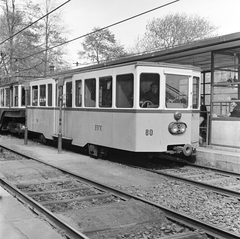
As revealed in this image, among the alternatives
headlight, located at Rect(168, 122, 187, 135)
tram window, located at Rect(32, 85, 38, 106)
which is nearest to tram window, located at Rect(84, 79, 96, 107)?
headlight, located at Rect(168, 122, 187, 135)

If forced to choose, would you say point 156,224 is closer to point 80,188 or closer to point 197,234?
point 197,234

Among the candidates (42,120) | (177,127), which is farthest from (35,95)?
(177,127)

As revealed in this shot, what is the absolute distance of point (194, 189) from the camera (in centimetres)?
669

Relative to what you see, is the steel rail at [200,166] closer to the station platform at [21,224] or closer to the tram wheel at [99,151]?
the tram wheel at [99,151]

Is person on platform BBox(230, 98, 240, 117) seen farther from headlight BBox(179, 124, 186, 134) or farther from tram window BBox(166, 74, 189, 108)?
headlight BBox(179, 124, 186, 134)

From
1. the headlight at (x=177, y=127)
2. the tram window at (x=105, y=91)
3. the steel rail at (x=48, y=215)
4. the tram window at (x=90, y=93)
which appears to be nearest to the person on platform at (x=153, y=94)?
the headlight at (x=177, y=127)

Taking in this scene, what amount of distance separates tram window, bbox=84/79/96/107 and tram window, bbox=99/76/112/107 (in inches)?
13.0

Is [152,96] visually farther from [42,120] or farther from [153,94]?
[42,120]

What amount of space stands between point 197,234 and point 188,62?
9.64 meters

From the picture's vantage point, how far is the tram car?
846cm

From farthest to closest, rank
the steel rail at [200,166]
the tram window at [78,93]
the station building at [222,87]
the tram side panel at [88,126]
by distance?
the tram window at [78,93] → the station building at [222,87] → the tram side panel at [88,126] → the steel rail at [200,166]

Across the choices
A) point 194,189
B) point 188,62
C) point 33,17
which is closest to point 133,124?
point 194,189

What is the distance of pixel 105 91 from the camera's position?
9453 millimetres

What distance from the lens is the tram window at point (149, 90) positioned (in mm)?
8461
